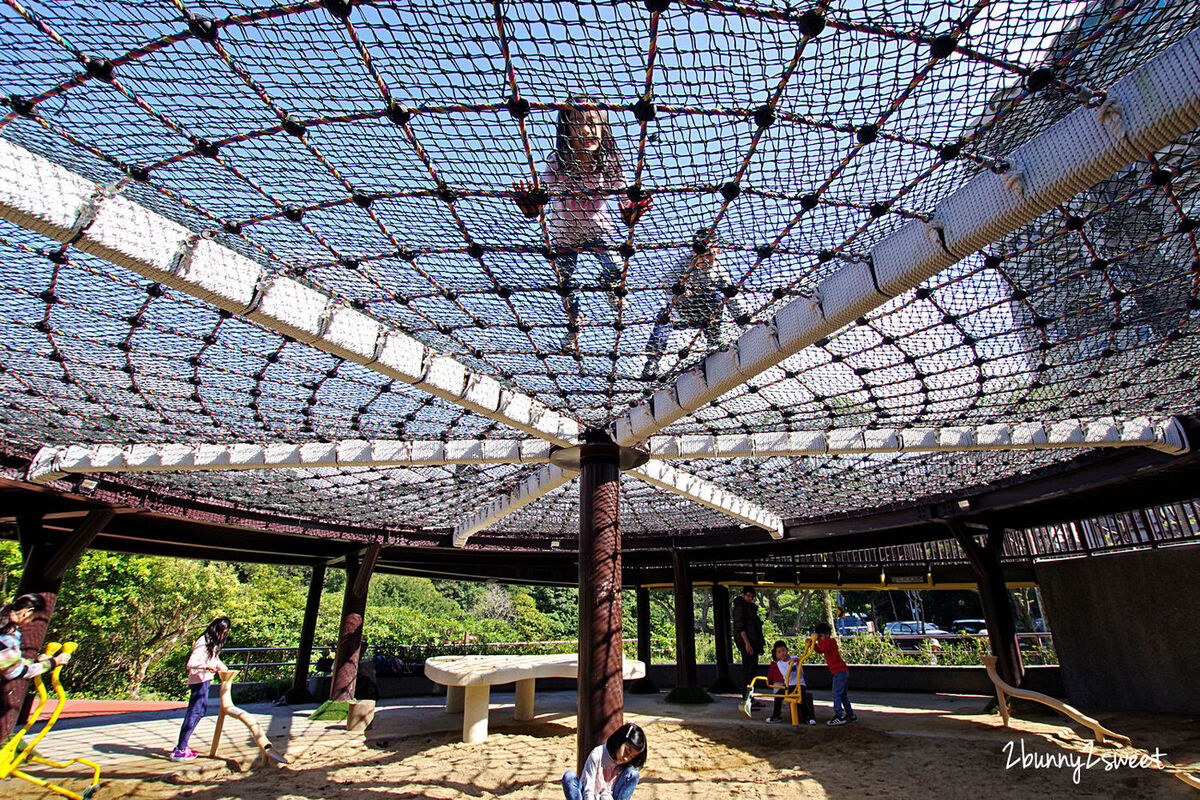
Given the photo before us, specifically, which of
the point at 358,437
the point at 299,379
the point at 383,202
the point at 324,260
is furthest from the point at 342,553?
the point at 383,202

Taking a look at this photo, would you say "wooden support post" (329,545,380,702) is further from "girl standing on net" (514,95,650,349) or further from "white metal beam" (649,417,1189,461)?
"girl standing on net" (514,95,650,349)

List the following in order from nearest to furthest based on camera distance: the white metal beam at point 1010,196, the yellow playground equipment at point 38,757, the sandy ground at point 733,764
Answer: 1. the white metal beam at point 1010,196
2. the yellow playground equipment at point 38,757
3. the sandy ground at point 733,764

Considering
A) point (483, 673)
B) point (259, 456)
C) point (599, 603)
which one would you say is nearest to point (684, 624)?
point (483, 673)

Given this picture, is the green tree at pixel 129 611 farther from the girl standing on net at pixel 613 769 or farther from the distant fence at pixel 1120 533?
the distant fence at pixel 1120 533

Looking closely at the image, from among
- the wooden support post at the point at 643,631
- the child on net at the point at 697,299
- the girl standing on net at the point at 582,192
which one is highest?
the girl standing on net at the point at 582,192

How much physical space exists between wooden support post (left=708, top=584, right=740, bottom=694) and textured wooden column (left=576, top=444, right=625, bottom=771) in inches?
453

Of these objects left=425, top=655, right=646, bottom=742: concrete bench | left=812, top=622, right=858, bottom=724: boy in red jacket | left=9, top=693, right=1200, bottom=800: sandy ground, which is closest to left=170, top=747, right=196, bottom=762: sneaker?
left=9, top=693, right=1200, bottom=800: sandy ground

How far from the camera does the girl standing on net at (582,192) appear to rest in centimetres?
506

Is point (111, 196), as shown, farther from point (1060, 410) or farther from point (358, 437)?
point (1060, 410)

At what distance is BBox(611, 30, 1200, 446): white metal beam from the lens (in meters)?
3.81

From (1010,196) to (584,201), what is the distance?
131 inches

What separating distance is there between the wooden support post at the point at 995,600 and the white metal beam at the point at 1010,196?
34.3 feet

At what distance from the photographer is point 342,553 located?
18594 mm

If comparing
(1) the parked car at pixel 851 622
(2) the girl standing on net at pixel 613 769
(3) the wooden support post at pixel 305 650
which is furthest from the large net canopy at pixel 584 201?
(1) the parked car at pixel 851 622
